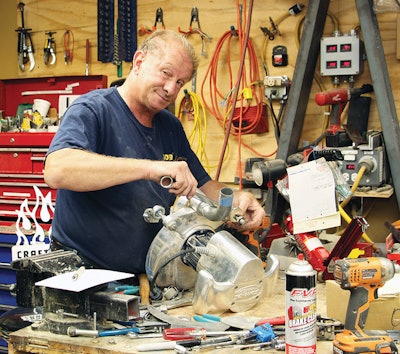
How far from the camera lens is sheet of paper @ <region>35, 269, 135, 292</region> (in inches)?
54.1

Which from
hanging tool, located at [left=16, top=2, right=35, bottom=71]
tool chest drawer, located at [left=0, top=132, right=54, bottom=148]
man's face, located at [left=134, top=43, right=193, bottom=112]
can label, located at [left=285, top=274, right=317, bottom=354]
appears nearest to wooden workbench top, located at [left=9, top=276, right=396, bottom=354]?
can label, located at [left=285, top=274, right=317, bottom=354]

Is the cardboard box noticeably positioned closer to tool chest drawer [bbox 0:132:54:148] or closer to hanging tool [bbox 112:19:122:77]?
tool chest drawer [bbox 0:132:54:148]

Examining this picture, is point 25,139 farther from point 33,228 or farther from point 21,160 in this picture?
point 33,228

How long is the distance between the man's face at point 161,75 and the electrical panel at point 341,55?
107 centimetres

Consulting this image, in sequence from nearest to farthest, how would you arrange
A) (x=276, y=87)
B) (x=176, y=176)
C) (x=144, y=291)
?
(x=176, y=176)
(x=144, y=291)
(x=276, y=87)

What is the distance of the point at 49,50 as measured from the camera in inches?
142

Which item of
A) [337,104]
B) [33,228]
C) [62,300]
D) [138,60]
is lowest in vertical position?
[33,228]

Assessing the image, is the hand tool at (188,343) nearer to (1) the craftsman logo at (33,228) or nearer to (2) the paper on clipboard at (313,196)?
(2) the paper on clipboard at (313,196)

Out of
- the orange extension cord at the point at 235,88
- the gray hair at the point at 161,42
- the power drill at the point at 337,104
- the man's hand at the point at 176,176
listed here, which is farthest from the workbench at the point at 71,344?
the orange extension cord at the point at 235,88

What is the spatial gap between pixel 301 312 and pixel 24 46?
9.77ft

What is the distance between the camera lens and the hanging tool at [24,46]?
145 inches

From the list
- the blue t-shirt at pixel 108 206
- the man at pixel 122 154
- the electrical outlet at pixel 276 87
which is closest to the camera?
the man at pixel 122 154

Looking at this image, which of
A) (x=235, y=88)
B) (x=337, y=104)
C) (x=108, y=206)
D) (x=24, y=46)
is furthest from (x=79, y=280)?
(x=24, y=46)

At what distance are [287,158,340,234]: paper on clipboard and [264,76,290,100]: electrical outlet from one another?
3.26 ft
